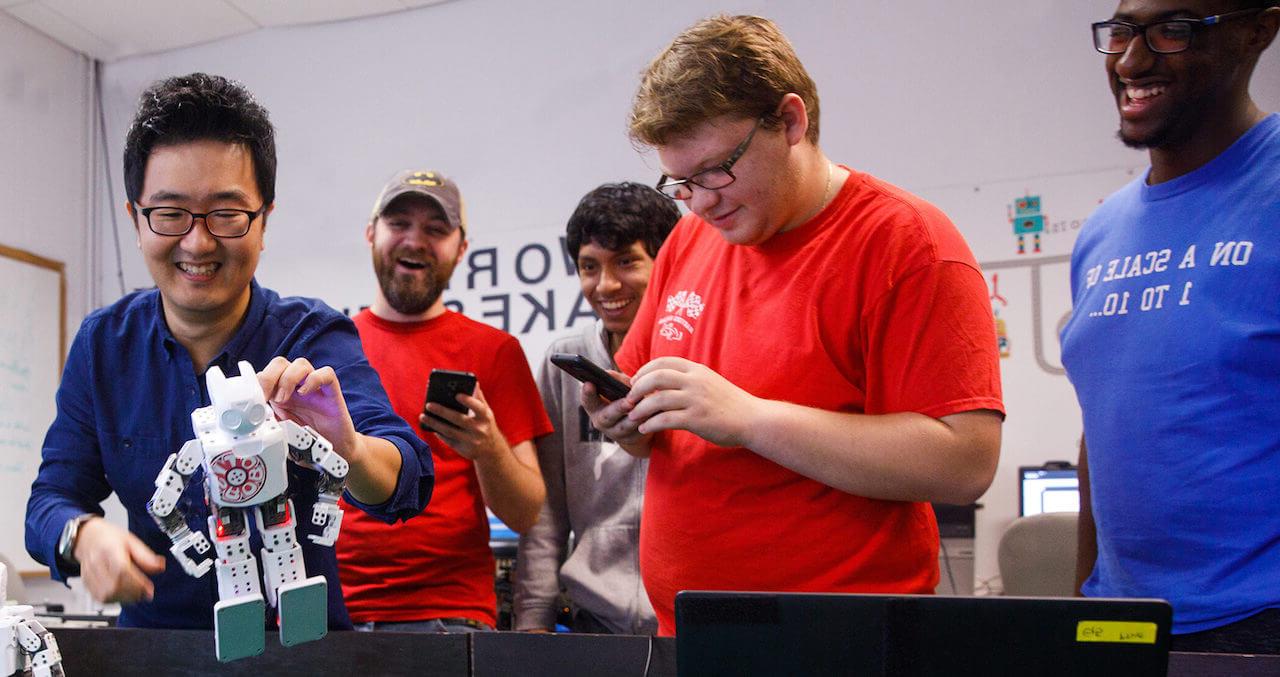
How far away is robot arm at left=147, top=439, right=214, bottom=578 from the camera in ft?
3.26

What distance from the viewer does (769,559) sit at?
47.4 inches

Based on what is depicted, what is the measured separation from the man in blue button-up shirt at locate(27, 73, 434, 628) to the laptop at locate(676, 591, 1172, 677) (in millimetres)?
527

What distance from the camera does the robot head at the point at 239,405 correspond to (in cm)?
97

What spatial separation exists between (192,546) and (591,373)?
52 centimetres

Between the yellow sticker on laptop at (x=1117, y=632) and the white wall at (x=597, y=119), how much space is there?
2856 mm

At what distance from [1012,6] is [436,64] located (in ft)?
8.11

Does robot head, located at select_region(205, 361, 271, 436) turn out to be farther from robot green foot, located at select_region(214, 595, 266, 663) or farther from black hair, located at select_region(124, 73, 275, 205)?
black hair, located at select_region(124, 73, 275, 205)

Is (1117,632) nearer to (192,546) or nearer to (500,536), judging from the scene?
(192,546)

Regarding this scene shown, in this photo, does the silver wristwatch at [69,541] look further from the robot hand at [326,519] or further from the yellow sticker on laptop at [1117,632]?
the yellow sticker on laptop at [1117,632]

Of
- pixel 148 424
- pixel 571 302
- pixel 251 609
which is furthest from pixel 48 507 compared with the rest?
pixel 571 302

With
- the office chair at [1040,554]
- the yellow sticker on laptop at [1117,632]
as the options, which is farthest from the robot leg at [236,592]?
the office chair at [1040,554]

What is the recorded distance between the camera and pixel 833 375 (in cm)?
121

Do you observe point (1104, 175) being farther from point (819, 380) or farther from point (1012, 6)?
point (819, 380)

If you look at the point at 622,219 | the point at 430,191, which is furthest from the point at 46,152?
the point at 622,219
